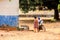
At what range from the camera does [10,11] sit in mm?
19750

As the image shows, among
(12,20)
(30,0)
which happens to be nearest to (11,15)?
(12,20)

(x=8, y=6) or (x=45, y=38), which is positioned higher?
(x=8, y=6)

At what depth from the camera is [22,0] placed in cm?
2808

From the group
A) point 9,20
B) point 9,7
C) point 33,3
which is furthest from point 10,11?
point 33,3

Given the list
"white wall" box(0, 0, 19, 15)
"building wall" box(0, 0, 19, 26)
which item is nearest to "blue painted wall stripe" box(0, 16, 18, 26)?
"building wall" box(0, 0, 19, 26)

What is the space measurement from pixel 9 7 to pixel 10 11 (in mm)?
307

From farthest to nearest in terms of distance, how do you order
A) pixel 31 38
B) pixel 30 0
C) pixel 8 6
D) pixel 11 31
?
pixel 30 0, pixel 8 6, pixel 11 31, pixel 31 38

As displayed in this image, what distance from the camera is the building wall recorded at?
19719 mm

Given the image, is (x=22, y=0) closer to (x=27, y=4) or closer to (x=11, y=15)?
(x=27, y=4)

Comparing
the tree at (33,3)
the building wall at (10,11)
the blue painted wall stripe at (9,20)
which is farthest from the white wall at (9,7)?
the tree at (33,3)

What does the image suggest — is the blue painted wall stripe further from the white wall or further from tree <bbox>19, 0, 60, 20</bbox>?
tree <bbox>19, 0, 60, 20</bbox>

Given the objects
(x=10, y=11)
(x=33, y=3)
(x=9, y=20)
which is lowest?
(x=9, y=20)

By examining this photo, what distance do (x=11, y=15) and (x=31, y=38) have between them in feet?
17.5

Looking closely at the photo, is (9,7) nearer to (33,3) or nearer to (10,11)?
(10,11)
